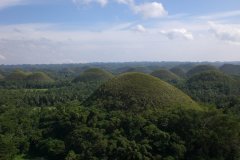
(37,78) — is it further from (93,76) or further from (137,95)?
(137,95)

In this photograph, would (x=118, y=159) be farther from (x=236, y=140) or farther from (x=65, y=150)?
(x=236, y=140)

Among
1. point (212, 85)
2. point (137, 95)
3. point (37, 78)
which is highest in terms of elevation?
point (137, 95)

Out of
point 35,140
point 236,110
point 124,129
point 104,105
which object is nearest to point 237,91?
point 236,110

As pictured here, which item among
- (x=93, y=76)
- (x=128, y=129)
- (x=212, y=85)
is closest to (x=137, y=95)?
(x=128, y=129)

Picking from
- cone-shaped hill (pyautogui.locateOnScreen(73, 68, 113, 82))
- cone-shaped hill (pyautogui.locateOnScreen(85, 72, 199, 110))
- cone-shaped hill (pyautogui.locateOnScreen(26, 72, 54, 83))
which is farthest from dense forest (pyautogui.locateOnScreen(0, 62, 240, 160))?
cone-shaped hill (pyautogui.locateOnScreen(26, 72, 54, 83))

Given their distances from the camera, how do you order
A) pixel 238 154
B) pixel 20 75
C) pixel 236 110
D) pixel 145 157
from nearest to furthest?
1. pixel 145 157
2. pixel 238 154
3. pixel 236 110
4. pixel 20 75

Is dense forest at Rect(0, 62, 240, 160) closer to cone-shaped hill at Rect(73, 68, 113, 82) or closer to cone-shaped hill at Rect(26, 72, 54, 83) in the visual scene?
cone-shaped hill at Rect(73, 68, 113, 82)

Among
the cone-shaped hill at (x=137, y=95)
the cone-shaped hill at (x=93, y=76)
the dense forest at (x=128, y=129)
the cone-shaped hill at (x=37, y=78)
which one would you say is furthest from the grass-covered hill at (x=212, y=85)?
the cone-shaped hill at (x=37, y=78)

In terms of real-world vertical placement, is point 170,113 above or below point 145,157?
above

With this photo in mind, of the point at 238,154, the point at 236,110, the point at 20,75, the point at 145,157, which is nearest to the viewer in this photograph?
the point at 145,157
